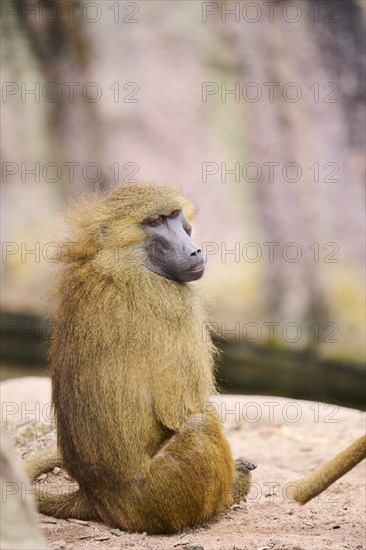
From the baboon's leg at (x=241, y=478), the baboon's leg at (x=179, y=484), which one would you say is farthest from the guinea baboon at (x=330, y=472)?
the baboon's leg at (x=179, y=484)

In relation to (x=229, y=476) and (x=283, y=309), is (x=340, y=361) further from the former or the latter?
(x=229, y=476)

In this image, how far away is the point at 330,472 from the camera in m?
4.78

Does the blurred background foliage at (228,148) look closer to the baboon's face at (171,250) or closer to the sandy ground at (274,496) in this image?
the sandy ground at (274,496)

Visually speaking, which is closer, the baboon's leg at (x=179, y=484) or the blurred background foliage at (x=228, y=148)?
the baboon's leg at (x=179, y=484)

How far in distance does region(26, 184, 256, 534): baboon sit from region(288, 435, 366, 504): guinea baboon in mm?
430

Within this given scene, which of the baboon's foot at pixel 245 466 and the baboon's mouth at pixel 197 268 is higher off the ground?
the baboon's mouth at pixel 197 268

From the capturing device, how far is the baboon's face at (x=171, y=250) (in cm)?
465

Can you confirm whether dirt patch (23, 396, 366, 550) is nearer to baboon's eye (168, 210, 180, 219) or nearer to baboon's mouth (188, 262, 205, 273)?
baboon's mouth (188, 262, 205, 273)

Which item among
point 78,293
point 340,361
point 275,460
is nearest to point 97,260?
point 78,293

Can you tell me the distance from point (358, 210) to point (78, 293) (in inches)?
225

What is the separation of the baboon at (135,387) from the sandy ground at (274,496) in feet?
0.49

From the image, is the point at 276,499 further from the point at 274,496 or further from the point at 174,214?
the point at 174,214

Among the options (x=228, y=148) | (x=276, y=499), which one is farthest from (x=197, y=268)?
(x=228, y=148)

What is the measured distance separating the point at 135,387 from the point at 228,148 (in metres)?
6.37
